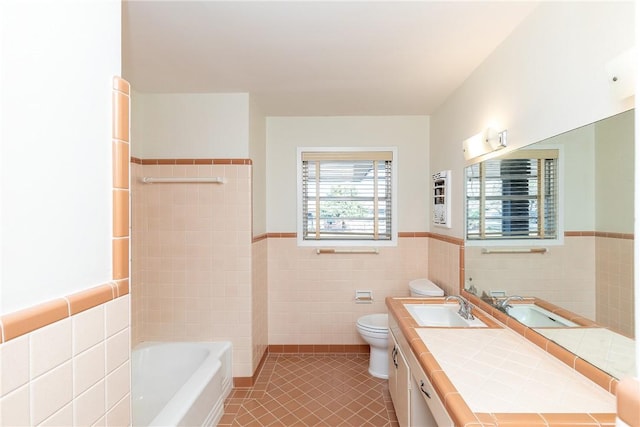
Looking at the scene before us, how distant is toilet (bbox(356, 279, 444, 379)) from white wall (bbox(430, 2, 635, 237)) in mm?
1321

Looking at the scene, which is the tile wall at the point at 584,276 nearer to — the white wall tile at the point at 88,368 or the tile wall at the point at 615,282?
the tile wall at the point at 615,282

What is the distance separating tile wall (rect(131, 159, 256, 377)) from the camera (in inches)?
106

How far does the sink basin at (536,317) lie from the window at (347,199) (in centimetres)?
171

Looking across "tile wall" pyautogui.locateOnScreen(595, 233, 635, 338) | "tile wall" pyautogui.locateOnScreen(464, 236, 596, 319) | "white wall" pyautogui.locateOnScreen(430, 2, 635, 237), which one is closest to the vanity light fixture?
"white wall" pyautogui.locateOnScreen(430, 2, 635, 237)

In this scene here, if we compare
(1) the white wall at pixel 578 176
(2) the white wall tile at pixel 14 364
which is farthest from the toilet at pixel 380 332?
(2) the white wall tile at pixel 14 364

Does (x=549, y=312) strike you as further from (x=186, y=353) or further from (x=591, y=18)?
(x=186, y=353)

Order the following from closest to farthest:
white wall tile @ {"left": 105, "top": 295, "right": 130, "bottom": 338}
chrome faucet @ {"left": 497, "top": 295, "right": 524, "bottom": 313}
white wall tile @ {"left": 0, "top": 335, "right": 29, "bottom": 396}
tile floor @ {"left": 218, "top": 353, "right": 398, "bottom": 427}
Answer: white wall tile @ {"left": 0, "top": 335, "right": 29, "bottom": 396}
white wall tile @ {"left": 105, "top": 295, "right": 130, "bottom": 338}
chrome faucet @ {"left": 497, "top": 295, "right": 524, "bottom": 313}
tile floor @ {"left": 218, "top": 353, "right": 398, "bottom": 427}

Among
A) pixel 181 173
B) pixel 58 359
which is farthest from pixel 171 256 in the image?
pixel 58 359

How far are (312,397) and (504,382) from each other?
1.69 meters

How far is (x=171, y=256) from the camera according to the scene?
2699mm

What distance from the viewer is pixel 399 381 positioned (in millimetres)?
1965

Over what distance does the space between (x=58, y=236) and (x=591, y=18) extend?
6.20 feet

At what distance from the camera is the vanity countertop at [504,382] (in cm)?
100

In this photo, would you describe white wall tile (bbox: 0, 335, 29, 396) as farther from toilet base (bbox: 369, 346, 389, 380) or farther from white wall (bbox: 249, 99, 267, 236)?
toilet base (bbox: 369, 346, 389, 380)
